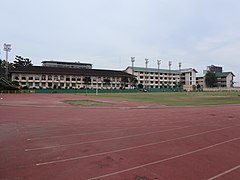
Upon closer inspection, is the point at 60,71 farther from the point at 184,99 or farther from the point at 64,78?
the point at 184,99

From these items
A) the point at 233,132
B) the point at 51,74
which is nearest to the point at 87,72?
the point at 51,74

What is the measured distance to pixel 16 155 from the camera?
6484 mm

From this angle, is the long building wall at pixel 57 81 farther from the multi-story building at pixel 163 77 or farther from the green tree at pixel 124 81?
the multi-story building at pixel 163 77

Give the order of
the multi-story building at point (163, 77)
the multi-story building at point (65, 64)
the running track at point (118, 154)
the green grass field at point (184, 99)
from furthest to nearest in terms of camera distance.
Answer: the multi-story building at point (163, 77) < the multi-story building at point (65, 64) < the green grass field at point (184, 99) < the running track at point (118, 154)

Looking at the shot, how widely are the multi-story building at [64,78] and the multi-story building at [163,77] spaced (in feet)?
39.1

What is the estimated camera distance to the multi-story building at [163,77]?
11044cm

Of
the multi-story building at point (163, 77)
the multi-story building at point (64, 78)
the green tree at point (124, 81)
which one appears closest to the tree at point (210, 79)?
the multi-story building at point (163, 77)

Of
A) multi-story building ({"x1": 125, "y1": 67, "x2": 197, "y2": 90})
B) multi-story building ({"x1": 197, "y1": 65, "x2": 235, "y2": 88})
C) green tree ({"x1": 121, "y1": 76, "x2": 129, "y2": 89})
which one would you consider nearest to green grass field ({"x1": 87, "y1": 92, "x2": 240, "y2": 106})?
green tree ({"x1": 121, "y1": 76, "x2": 129, "y2": 89})

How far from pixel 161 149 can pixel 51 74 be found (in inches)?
3159

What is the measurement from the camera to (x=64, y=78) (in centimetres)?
8500

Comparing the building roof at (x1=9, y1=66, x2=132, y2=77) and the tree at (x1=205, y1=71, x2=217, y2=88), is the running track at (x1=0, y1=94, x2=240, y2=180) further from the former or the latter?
the tree at (x1=205, y1=71, x2=217, y2=88)

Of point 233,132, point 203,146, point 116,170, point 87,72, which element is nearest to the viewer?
point 116,170

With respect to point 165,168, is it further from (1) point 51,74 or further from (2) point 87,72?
(2) point 87,72

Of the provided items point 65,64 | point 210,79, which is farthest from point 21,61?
point 210,79
